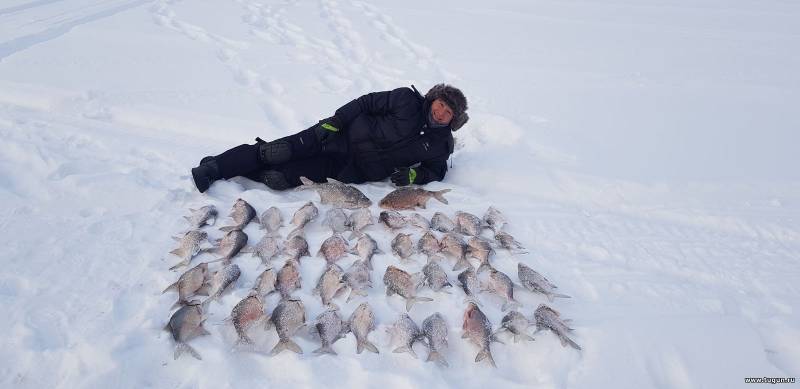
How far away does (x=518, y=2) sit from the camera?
11188mm

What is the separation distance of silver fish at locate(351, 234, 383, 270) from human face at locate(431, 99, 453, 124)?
1204 millimetres

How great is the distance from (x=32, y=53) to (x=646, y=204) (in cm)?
752

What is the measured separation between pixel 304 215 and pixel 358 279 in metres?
0.81

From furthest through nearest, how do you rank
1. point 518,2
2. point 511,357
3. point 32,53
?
point 518,2 → point 32,53 → point 511,357

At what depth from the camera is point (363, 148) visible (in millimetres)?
4207

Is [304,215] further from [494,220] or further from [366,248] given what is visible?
[494,220]

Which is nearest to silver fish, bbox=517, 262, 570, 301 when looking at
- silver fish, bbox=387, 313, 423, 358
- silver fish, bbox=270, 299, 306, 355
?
silver fish, bbox=387, 313, 423, 358

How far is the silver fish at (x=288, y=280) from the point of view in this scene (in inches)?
120

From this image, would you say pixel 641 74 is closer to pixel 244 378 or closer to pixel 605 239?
pixel 605 239

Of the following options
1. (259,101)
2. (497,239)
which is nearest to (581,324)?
(497,239)

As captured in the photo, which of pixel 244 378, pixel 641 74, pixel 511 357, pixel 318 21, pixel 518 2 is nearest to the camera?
pixel 244 378

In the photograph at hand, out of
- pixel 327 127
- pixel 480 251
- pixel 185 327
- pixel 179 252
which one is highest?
pixel 327 127

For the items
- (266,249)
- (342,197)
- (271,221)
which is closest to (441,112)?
(342,197)

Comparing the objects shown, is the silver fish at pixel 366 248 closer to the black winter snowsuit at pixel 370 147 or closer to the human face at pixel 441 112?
the black winter snowsuit at pixel 370 147
